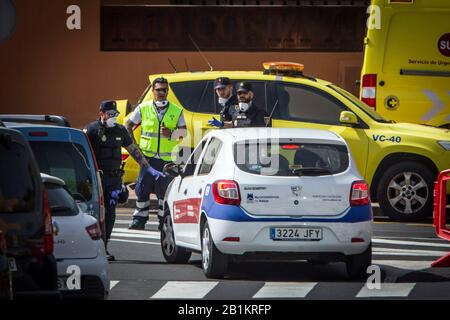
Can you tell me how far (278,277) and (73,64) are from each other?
553 inches

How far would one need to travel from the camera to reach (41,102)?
30594mm

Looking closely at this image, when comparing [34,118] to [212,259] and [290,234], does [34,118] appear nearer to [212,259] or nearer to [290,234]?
[212,259]

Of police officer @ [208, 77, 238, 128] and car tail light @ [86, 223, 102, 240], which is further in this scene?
police officer @ [208, 77, 238, 128]

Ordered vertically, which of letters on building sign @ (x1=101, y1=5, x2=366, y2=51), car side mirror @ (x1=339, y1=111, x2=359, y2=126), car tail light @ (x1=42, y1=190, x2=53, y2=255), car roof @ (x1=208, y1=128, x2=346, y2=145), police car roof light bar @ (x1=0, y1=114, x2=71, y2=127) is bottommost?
car tail light @ (x1=42, y1=190, x2=53, y2=255)

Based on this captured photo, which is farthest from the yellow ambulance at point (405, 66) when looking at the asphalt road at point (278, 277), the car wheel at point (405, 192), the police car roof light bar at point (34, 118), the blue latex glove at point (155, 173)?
the police car roof light bar at point (34, 118)

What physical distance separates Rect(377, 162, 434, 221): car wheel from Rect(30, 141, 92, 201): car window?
7.30 m

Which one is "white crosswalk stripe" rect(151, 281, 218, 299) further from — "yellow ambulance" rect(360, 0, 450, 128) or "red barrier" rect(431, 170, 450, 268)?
"yellow ambulance" rect(360, 0, 450, 128)

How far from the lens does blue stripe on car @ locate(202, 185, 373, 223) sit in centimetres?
1641

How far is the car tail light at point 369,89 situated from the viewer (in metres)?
24.1

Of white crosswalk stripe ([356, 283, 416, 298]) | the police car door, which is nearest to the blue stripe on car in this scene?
the police car door

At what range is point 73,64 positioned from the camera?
3058cm

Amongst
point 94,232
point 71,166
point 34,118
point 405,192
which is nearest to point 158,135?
point 405,192

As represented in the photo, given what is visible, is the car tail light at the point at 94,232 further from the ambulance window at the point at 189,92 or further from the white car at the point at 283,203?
the ambulance window at the point at 189,92
